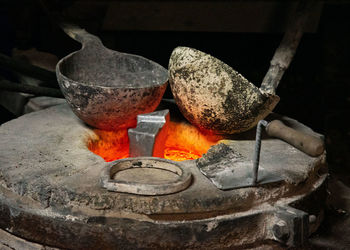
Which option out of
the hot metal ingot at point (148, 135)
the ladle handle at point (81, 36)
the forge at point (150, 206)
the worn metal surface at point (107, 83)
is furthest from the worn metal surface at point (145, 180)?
the ladle handle at point (81, 36)

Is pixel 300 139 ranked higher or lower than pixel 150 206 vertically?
higher

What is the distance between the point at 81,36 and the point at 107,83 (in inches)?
13.9

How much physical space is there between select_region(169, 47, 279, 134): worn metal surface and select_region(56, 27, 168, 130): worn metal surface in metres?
0.18

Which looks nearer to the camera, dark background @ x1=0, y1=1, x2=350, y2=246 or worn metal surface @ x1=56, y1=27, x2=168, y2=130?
worn metal surface @ x1=56, y1=27, x2=168, y2=130

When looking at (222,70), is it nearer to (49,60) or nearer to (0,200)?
(0,200)

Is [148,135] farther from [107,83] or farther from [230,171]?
Answer: [107,83]

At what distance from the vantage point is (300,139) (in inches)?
62.4

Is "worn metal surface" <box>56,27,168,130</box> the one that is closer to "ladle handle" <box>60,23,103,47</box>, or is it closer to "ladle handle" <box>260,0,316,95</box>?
"ladle handle" <box>60,23,103,47</box>

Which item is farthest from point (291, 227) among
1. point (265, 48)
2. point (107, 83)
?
point (265, 48)

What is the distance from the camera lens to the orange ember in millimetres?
2449

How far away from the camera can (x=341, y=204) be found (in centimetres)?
250

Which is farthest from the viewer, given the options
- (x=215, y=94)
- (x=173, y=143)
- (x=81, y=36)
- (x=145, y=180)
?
(x=81, y=36)

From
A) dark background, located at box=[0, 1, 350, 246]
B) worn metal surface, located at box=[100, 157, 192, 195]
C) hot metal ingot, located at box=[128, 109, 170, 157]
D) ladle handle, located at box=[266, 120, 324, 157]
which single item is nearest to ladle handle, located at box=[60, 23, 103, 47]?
dark background, located at box=[0, 1, 350, 246]

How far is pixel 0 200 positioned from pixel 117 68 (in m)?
1.11
